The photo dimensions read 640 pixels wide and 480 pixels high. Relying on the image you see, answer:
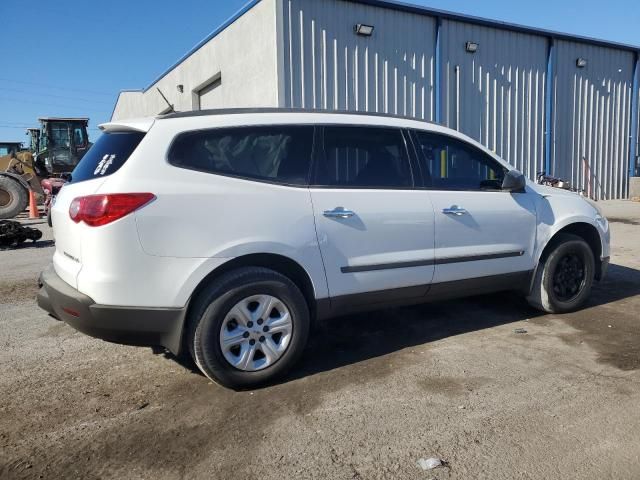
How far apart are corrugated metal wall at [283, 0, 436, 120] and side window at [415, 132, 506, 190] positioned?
308 inches

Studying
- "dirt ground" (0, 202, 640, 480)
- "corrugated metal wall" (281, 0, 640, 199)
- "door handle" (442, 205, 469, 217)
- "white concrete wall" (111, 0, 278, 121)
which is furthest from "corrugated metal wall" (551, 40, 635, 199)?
"door handle" (442, 205, 469, 217)

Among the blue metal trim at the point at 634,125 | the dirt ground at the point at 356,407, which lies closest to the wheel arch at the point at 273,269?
the dirt ground at the point at 356,407

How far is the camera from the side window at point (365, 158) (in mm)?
3840

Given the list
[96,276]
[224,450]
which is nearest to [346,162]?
[96,276]

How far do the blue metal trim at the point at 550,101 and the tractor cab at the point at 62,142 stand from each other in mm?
16328

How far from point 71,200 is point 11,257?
6269 millimetres

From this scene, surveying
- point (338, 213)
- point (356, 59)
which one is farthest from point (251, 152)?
point (356, 59)

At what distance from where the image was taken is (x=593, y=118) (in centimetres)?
1734

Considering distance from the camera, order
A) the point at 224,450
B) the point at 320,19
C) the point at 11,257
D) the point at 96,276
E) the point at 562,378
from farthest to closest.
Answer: the point at 320,19, the point at 11,257, the point at 562,378, the point at 96,276, the point at 224,450

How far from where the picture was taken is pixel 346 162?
13.4ft

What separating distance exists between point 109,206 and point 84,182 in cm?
47

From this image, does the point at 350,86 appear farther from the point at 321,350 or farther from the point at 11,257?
the point at 321,350

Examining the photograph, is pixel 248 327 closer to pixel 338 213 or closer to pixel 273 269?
pixel 273 269

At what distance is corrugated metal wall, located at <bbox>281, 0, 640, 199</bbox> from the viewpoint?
12141mm
